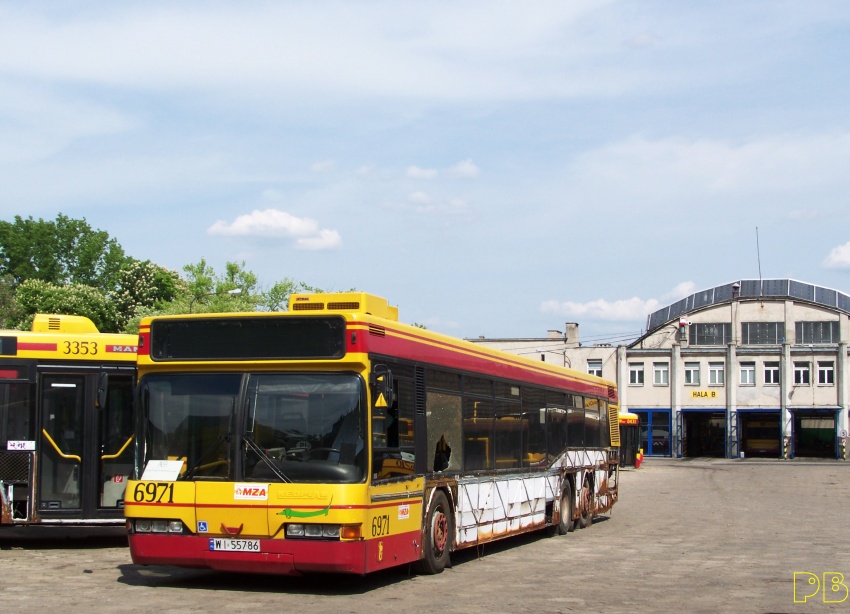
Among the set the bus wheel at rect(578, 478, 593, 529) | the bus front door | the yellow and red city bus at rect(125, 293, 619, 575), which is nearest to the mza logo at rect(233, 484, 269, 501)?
the yellow and red city bus at rect(125, 293, 619, 575)

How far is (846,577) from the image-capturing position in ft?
45.3

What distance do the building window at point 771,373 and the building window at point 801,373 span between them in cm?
122

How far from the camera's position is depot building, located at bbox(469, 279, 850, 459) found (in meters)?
76.8

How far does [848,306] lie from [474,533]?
7733 centimetres

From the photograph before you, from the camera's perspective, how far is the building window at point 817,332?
267 feet

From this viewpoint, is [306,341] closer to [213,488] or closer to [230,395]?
[230,395]

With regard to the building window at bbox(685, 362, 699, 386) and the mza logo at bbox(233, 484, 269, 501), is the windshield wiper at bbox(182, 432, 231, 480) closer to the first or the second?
the mza logo at bbox(233, 484, 269, 501)

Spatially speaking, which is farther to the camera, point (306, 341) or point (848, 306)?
point (848, 306)

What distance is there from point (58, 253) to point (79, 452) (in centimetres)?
8778

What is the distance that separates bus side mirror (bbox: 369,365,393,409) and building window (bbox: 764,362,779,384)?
231ft

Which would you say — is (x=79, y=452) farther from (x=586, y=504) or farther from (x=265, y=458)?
(x=586, y=504)

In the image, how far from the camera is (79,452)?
1569 cm

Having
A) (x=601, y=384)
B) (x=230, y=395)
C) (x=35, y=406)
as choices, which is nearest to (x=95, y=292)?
(x=601, y=384)

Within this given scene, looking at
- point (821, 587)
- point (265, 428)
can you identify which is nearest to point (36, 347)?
point (265, 428)
